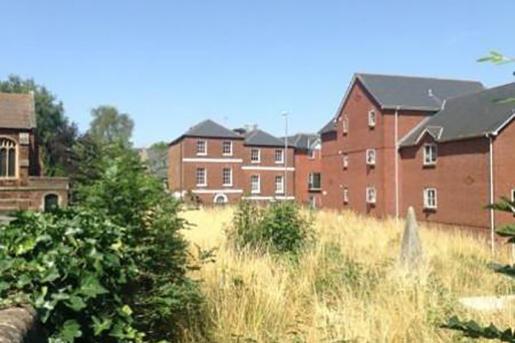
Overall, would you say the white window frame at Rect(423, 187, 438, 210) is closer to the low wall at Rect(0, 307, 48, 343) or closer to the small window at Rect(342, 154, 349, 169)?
the small window at Rect(342, 154, 349, 169)

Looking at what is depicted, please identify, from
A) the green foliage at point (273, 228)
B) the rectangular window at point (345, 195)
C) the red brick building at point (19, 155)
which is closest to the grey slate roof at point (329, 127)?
the rectangular window at point (345, 195)

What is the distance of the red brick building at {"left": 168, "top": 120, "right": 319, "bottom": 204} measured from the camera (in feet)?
189

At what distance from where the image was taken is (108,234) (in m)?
4.28

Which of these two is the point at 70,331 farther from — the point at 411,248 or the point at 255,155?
the point at 255,155

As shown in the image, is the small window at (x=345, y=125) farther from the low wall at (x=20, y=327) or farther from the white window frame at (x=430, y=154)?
the low wall at (x=20, y=327)

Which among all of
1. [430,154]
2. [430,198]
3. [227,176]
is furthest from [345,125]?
[227,176]

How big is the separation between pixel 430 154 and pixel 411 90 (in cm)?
823

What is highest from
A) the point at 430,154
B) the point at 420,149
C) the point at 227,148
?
the point at 227,148

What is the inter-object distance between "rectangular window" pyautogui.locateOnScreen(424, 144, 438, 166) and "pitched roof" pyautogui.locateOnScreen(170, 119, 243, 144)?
89.4 ft

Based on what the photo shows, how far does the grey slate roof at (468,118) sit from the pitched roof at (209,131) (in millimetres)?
24436

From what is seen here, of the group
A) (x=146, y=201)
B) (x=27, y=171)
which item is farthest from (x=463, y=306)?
(x=27, y=171)

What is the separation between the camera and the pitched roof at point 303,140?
6435 cm

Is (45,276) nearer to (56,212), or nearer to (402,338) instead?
(56,212)

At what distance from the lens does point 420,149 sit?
36719mm
